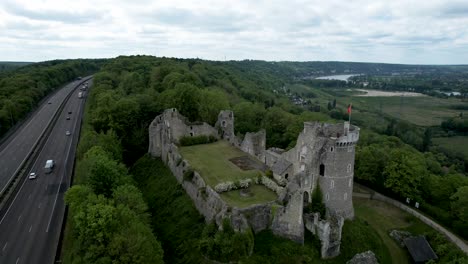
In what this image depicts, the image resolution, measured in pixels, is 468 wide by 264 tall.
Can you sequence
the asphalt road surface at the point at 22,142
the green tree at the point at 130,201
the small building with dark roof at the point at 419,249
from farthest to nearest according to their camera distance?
the asphalt road surface at the point at 22,142, the small building with dark roof at the point at 419,249, the green tree at the point at 130,201

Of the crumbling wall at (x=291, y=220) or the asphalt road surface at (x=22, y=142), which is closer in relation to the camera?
the crumbling wall at (x=291, y=220)

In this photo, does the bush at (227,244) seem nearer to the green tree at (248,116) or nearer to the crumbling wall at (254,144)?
the crumbling wall at (254,144)

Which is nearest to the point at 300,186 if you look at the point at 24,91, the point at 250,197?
the point at 250,197

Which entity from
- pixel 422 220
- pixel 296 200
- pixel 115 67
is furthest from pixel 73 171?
pixel 115 67

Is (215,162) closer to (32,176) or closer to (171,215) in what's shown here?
(171,215)

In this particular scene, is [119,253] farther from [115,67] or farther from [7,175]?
[115,67]

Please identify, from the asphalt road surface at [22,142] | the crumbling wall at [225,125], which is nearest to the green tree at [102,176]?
the asphalt road surface at [22,142]
